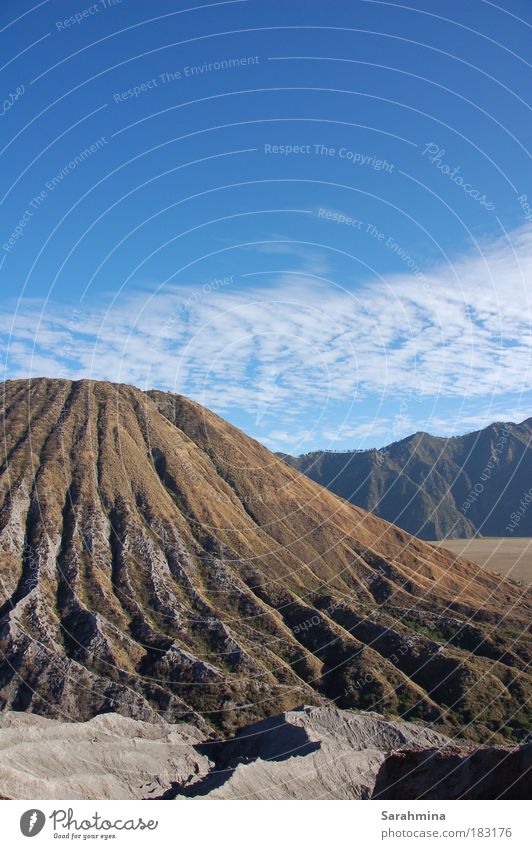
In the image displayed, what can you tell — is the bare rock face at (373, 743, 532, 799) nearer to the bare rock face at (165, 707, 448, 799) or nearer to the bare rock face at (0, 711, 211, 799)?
the bare rock face at (165, 707, 448, 799)

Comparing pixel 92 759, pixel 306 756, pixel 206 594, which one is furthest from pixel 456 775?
pixel 206 594

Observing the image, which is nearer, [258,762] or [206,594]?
[258,762]

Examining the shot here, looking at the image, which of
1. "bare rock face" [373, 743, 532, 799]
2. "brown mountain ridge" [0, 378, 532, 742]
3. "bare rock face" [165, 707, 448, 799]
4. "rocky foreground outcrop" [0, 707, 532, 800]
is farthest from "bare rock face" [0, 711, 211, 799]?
"bare rock face" [373, 743, 532, 799]

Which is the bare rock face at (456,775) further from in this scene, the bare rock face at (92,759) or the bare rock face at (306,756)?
the bare rock face at (92,759)

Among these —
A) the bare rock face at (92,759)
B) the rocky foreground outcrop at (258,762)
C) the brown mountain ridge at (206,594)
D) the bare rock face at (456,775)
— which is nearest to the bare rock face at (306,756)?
the rocky foreground outcrop at (258,762)

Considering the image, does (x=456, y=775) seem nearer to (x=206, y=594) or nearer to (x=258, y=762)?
(x=258, y=762)

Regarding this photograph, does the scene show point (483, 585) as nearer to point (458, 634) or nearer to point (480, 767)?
point (458, 634)

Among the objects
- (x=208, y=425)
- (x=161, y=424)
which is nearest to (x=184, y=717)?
(x=161, y=424)

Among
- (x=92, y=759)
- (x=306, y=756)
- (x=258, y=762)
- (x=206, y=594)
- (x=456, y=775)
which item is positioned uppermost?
(x=206, y=594)
